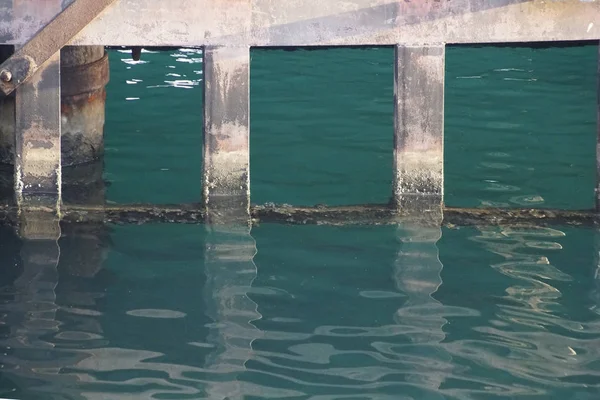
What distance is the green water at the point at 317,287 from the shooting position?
8.94m

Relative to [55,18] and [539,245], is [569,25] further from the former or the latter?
[55,18]

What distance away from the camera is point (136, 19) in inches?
442

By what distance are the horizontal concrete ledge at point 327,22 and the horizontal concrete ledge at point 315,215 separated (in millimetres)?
1883

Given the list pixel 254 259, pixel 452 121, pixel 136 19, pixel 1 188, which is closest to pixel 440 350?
pixel 254 259

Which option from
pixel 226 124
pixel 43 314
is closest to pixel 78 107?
pixel 226 124

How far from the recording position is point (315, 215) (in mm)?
12242

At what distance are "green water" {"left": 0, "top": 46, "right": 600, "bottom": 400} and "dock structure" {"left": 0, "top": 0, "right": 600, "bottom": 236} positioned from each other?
1050 mm

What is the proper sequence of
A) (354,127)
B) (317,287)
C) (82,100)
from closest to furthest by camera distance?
(317,287), (82,100), (354,127)

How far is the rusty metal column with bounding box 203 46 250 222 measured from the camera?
11.4m

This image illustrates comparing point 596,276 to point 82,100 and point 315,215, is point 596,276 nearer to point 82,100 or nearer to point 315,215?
point 315,215

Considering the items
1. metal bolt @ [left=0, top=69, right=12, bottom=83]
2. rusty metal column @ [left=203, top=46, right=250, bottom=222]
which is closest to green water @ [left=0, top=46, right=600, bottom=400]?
rusty metal column @ [left=203, top=46, right=250, bottom=222]

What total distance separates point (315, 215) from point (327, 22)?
2.13 meters

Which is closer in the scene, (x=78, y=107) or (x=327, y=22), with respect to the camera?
(x=327, y=22)

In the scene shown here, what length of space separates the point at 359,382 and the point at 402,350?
727 millimetres
